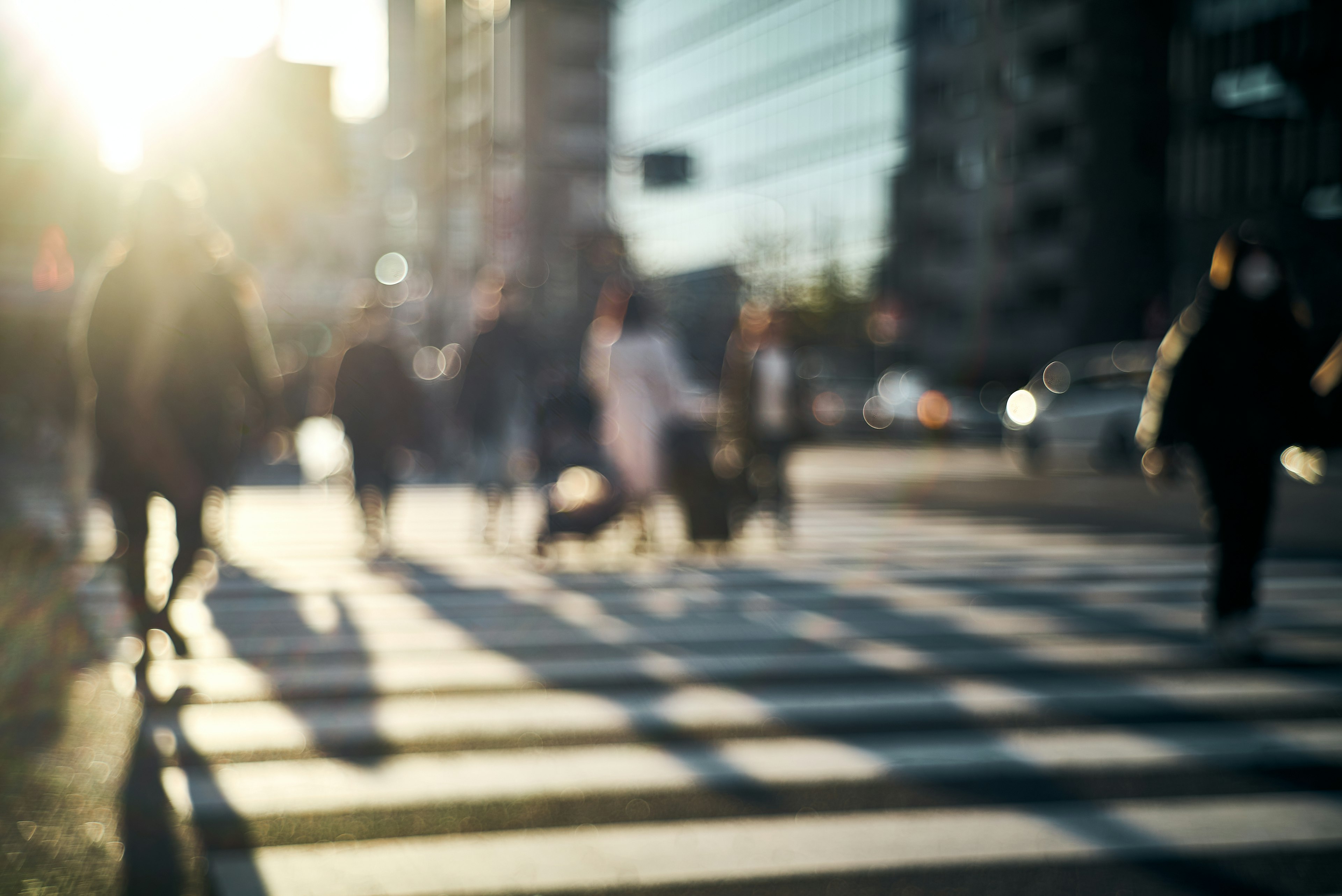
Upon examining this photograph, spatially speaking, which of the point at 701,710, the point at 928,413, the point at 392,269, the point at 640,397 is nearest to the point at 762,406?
the point at 640,397

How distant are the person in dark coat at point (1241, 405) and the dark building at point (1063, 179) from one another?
3926cm

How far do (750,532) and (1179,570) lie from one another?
12.5 feet

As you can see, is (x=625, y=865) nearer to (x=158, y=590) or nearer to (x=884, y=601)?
(x=884, y=601)

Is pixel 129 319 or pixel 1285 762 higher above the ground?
pixel 129 319

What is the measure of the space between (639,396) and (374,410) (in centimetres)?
234

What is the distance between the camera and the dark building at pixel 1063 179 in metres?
47.7

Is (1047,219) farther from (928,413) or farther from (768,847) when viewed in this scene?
(768,847)

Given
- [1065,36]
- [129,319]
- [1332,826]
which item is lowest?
[1332,826]

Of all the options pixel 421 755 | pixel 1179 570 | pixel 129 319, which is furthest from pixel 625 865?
pixel 1179 570

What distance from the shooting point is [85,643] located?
579 centimetres

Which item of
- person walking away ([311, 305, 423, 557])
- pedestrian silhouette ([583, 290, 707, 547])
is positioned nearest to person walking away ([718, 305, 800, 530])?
pedestrian silhouette ([583, 290, 707, 547])

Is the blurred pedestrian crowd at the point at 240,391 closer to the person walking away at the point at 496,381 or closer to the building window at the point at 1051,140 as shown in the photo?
the person walking away at the point at 496,381

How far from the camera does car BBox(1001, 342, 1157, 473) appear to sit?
64.6 ft

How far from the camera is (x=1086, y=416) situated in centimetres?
2014
